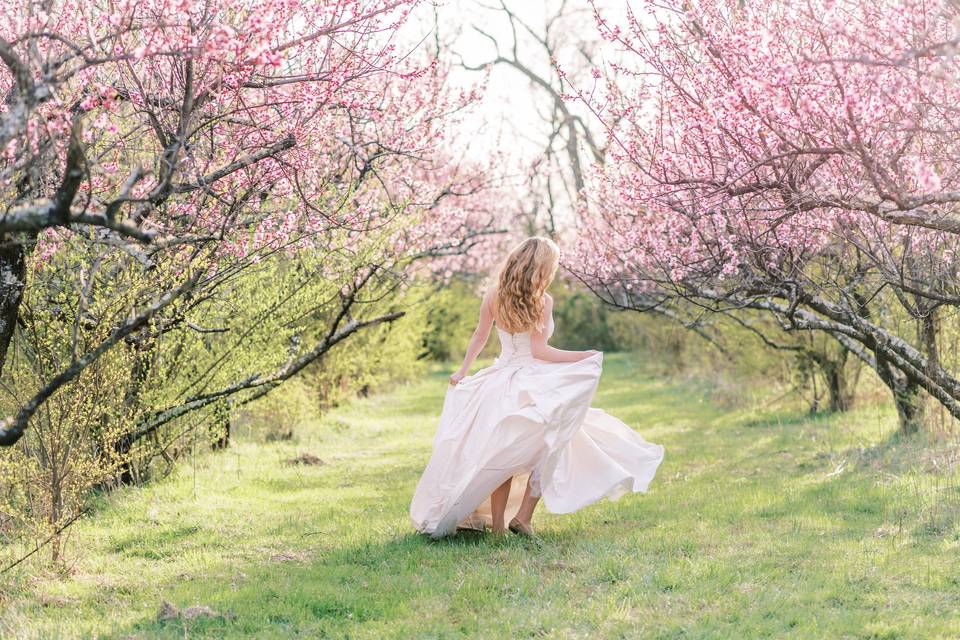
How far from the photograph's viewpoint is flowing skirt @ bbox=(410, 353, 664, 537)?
5602mm

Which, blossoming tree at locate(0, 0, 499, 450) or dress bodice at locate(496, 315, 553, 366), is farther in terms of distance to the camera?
dress bodice at locate(496, 315, 553, 366)

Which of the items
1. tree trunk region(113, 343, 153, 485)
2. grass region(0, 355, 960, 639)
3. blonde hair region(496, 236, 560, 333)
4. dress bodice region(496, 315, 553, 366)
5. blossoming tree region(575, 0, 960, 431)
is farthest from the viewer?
tree trunk region(113, 343, 153, 485)

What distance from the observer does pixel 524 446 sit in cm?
562

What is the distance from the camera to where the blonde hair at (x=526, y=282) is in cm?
585

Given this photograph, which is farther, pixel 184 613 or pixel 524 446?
pixel 524 446

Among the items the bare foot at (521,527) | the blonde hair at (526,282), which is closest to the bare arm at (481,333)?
the blonde hair at (526,282)

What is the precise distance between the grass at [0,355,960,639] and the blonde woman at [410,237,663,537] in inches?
10.0

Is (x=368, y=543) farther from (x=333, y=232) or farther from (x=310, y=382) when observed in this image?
(x=310, y=382)

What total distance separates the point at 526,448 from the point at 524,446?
0.7 inches

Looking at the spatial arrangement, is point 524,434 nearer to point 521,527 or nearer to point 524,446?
point 524,446

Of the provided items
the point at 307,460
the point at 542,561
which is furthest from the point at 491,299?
the point at 307,460

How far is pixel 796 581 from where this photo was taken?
4816 millimetres

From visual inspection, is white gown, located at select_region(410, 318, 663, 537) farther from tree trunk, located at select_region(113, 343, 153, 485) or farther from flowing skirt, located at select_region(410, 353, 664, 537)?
tree trunk, located at select_region(113, 343, 153, 485)

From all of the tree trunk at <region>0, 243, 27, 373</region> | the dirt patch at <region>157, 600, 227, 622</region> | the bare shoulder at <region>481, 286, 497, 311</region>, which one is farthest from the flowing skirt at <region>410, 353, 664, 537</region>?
the tree trunk at <region>0, 243, 27, 373</region>
